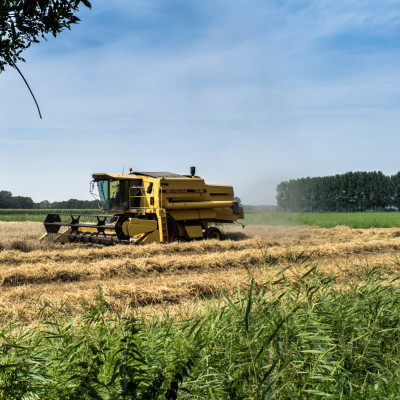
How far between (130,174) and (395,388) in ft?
46.0

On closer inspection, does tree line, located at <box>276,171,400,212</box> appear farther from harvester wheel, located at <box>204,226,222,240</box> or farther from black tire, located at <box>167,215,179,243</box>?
black tire, located at <box>167,215,179,243</box>

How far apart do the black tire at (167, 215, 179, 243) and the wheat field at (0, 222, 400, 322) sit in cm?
133

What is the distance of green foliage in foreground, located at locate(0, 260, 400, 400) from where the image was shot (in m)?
2.91

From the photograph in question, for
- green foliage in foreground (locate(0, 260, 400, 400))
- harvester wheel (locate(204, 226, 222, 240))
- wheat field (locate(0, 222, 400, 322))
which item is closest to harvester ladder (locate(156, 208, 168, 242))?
wheat field (locate(0, 222, 400, 322))

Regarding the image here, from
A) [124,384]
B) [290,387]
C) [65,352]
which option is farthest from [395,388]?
[65,352]

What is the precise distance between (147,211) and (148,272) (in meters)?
5.31

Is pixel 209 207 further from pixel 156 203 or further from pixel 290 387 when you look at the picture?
pixel 290 387

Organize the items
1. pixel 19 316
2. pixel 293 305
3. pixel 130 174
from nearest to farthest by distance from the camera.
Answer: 1. pixel 293 305
2. pixel 19 316
3. pixel 130 174

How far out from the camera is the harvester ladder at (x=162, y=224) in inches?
571

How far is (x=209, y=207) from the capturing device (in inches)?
675

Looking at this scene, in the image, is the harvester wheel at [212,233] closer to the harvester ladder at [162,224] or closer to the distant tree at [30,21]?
the harvester ladder at [162,224]

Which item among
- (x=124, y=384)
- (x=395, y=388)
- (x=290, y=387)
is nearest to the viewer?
(x=124, y=384)

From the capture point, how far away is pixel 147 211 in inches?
596

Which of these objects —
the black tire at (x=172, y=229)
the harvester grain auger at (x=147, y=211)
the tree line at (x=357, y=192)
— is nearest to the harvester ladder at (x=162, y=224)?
the harvester grain auger at (x=147, y=211)
